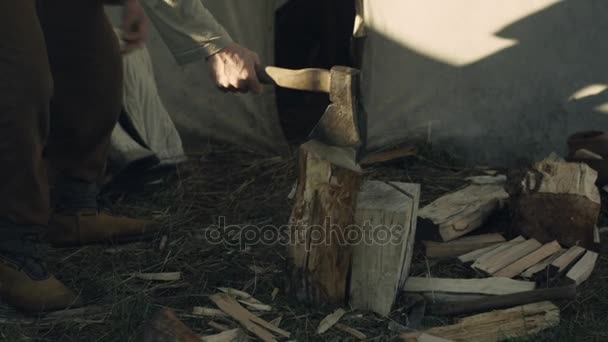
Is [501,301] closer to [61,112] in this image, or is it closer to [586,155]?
[586,155]

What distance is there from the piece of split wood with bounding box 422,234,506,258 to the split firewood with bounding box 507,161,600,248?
0.52ft

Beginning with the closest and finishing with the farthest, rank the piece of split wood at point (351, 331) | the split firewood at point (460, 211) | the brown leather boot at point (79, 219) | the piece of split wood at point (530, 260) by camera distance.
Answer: the piece of split wood at point (351, 331), the piece of split wood at point (530, 260), the brown leather boot at point (79, 219), the split firewood at point (460, 211)

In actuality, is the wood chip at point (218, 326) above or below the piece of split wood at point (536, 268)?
below

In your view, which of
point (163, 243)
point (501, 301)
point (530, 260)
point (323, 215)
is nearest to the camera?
point (323, 215)

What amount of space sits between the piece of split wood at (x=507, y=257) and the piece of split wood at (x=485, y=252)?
0.11 ft

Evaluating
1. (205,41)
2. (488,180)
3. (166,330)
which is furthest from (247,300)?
(488,180)

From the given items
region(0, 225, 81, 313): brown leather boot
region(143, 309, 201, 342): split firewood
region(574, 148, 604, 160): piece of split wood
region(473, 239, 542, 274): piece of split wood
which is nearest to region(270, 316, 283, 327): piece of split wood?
region(143, 309, 201, 342): split firewood

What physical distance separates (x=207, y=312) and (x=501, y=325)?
110 cm

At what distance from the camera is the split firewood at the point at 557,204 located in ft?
12.3

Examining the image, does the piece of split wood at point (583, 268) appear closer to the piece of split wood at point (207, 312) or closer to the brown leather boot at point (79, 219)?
the piece of split wood at point (207, 312)

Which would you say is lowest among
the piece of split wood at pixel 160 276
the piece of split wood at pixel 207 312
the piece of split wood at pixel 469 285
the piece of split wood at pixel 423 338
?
the piece of split wood at pixel 207 312

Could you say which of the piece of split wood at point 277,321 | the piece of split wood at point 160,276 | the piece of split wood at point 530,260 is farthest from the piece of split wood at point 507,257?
the piece of split wood at point 160,276

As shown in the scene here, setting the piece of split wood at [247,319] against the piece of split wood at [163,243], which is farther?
the piece of split wood at [163,243]

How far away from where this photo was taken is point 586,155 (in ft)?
14.5
